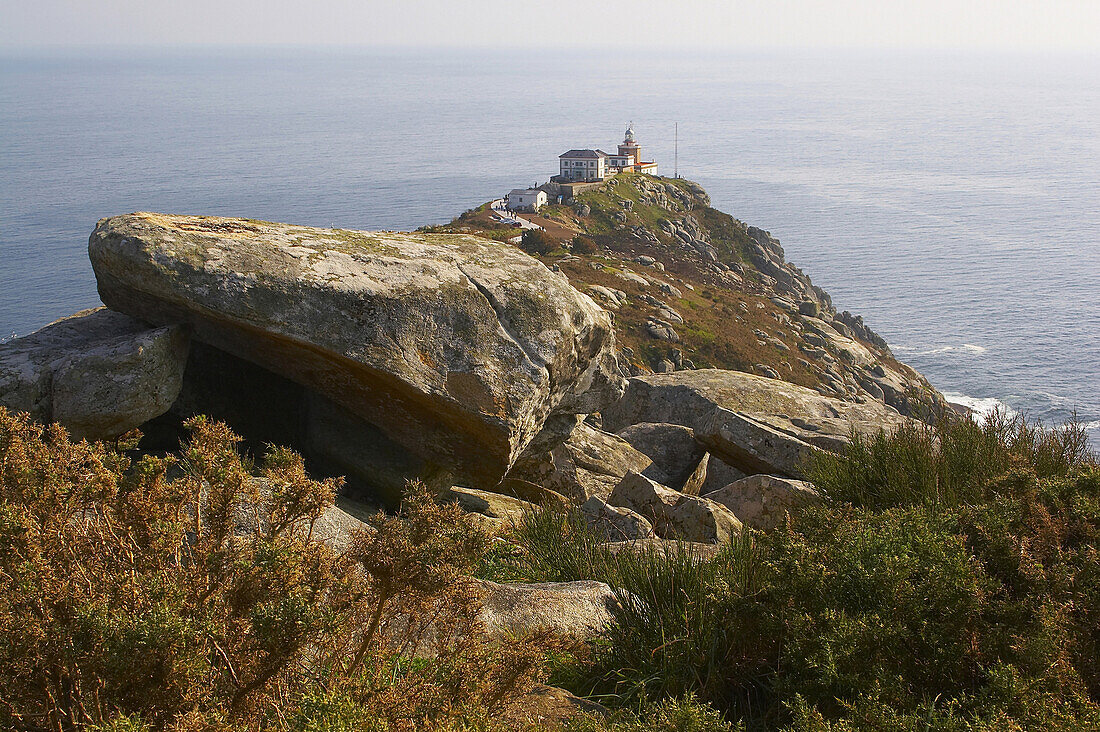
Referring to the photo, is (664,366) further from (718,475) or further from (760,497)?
(760,497)

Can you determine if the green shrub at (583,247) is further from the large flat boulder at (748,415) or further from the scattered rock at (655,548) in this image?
the scattered rock at (655,548)

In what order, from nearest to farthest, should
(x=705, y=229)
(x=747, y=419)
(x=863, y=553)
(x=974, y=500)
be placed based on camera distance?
(x=863, y=553), (x=974, y=500), (x=747, y=419), (x=705, y=229)

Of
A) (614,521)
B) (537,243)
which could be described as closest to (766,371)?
(537,243)

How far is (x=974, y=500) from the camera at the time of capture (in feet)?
22.9

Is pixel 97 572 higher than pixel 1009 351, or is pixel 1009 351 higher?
pixel 97 572

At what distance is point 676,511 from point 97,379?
271 inches

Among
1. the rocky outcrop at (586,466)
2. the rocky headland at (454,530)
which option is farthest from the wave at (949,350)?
the rocky outcrop at (586,466)

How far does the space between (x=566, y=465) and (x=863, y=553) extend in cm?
763

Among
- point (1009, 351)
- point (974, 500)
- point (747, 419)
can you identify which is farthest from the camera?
point (1009, 351)

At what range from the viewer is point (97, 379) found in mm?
8562

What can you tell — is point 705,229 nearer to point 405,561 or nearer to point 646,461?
point 646,461

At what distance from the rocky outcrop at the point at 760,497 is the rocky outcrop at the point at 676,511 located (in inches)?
19.7

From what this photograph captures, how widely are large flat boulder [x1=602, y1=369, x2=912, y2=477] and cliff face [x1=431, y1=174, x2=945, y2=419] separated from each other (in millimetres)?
12459

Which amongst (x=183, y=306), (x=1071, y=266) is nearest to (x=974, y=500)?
(x=183, y=306)
